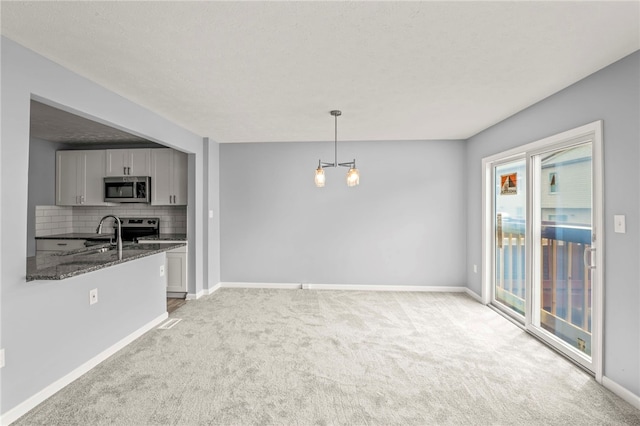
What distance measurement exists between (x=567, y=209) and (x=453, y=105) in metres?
1.49

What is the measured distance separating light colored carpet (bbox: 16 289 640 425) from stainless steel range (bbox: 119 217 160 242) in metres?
2.07

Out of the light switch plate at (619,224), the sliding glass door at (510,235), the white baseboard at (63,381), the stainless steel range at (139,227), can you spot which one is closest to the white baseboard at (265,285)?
the stainless steel range at (139,227)

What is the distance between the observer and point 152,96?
117 inches

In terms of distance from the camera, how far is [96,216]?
209 inches

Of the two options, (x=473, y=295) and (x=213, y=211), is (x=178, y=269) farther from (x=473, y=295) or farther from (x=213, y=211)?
(x=473, y=295)

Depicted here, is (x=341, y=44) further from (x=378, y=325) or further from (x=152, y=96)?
(x=378, y=325)

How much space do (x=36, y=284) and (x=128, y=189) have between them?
9.67ft

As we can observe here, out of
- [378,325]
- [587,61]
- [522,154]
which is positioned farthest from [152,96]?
[522,154]

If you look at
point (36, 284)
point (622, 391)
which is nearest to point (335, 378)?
point (622, 391)

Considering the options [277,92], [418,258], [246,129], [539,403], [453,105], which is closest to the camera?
[539,403]

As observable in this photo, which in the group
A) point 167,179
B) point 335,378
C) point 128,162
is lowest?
point 335,378

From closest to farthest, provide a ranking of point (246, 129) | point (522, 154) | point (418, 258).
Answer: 1. point (522, 154)
2. point (246, 129)
3. point (418, 258)

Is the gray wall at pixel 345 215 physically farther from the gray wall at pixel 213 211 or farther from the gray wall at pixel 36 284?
the gray wall at pixel 36 284

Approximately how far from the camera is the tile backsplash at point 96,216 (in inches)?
199
